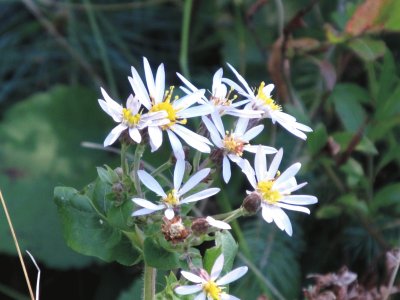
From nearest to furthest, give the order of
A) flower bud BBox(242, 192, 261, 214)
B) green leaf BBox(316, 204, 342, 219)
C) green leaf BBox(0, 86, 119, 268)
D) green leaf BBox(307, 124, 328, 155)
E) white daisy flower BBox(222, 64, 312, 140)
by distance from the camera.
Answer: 1. flower bud BBox(242, 192, 261, 214)
2. white daisy flower BBox(222, 64, 312, 140)
3. green leaf BBox(307, 124, 328, 155)
4. green leaf BBox(316, 204, 342, 219)
5. green leaf BBox(0, 86, 119, 268)

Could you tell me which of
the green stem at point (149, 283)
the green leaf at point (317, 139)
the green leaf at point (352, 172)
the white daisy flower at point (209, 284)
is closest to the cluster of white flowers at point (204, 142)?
the white daisy flower at point (209, 284)

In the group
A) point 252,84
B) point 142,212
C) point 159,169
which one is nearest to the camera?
point 142,212

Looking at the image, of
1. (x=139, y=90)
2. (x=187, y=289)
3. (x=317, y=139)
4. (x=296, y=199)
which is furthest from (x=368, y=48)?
(x=187, y=289)

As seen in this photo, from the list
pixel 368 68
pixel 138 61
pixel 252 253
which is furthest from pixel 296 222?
pixel 138 61

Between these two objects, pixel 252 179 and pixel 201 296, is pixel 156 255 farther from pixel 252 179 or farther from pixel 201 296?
pixel 252 179

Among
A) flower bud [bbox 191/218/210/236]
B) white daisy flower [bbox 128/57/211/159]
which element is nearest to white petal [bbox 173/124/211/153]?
white daisy flower [bbox 128/57/211/159]

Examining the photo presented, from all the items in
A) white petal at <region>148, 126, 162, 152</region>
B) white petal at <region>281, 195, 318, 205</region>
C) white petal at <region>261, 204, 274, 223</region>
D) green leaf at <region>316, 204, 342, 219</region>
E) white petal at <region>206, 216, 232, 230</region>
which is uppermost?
white petal at <region>148, 126, 162, 152</region>

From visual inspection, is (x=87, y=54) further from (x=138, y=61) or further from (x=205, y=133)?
(x=205, y=133)

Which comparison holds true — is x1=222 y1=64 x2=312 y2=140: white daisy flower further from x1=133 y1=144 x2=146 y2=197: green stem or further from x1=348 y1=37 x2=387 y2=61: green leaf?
x1=348 y1=37 x2=387 y2=61: green leaf
